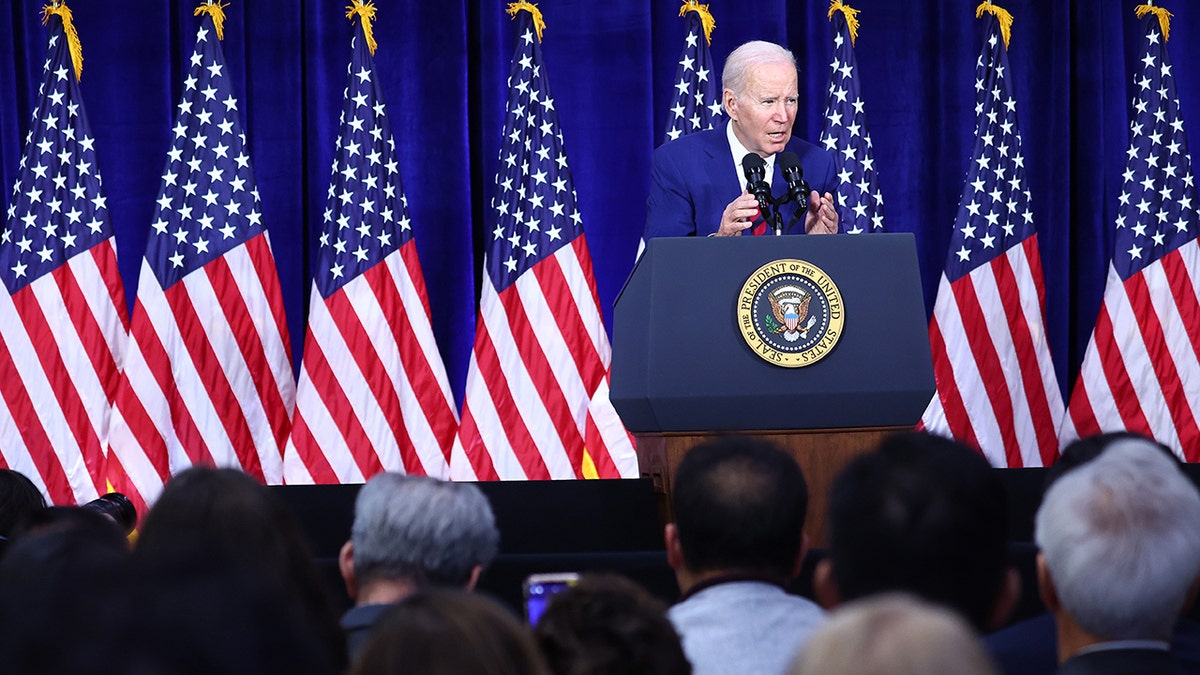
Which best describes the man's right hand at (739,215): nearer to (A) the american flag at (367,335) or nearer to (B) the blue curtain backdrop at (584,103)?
(A) the american flag at (367,335)

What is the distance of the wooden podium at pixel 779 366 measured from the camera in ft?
13.3

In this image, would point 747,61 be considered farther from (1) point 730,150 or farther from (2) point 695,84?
(2) point 695,84

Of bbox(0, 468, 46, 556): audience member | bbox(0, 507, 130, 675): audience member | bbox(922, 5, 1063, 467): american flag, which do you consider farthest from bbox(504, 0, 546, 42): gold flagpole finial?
bbox(0, 507, 130, 675): audience member

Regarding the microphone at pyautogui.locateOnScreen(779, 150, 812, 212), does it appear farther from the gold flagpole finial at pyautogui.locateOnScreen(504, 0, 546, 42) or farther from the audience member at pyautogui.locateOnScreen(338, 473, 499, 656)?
the gold flagpole finial at pyautogui.locateOnScreen(504, 0, 546, 42)

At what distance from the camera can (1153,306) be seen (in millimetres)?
7559

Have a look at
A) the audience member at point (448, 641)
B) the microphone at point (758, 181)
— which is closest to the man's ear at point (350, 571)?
the audience member at point (448, 641)

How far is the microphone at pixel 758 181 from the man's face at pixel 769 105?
0.44m

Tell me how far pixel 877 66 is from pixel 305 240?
3.46m

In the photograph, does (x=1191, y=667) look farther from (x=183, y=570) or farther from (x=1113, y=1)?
(x=1113, y=1)

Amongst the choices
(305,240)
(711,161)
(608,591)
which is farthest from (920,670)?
(305,240)

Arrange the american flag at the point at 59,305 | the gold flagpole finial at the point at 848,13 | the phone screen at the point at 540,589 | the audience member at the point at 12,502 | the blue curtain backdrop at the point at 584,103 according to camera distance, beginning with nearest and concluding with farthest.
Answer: the phone screen at the point at 540,589, the audience member at the point at 12,502, the american flag at the point at 59,305, the gold flagpole finial at the point at 848,13, the blue curtain backdrop at the point at 584,103

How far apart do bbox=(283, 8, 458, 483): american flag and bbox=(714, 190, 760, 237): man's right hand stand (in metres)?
3.36

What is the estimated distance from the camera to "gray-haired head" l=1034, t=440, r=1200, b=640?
191cm

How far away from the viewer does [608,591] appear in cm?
182
